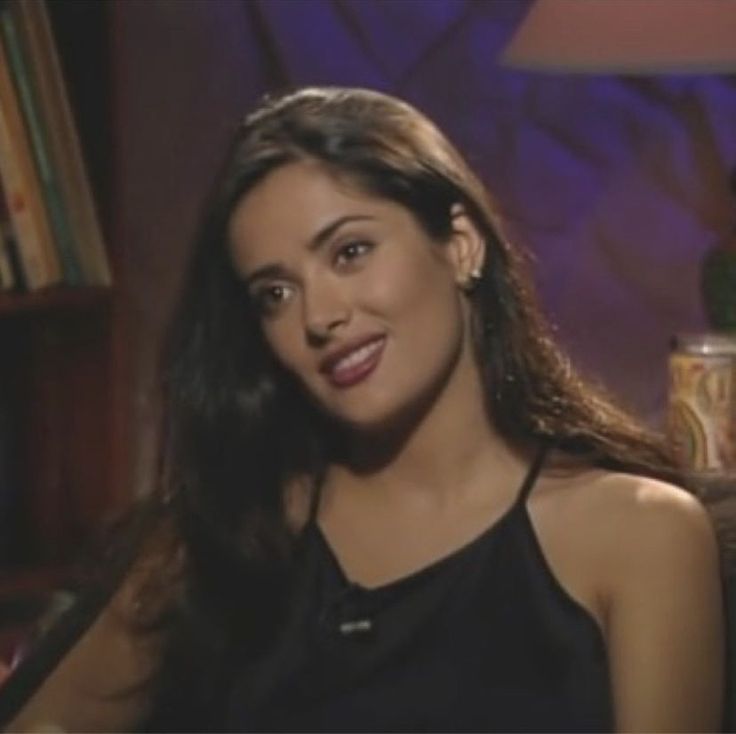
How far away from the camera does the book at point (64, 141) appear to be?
6.54 ft

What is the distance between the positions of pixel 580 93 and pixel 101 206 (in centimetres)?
69

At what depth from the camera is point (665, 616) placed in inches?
59.9

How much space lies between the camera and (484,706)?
1.53 metres

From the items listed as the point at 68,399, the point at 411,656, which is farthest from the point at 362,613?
the point at 68,399

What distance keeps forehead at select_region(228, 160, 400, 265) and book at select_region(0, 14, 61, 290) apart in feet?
1.62

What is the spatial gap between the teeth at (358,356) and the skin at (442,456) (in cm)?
1

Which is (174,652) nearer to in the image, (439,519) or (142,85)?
(439,519)

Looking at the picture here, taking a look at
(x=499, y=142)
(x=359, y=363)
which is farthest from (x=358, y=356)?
(x=499, y=142)

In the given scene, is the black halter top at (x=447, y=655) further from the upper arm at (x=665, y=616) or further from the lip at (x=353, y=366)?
the lip at (x=353, y=366)

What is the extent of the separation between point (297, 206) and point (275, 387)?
0.23 m

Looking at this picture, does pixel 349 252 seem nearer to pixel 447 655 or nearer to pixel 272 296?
pixel 272 296

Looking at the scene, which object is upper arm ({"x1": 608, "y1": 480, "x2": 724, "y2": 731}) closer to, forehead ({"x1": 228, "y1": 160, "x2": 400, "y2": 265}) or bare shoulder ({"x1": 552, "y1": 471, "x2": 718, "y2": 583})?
bare shoulder ({"x1": 552, "y1": 471, "x2": 718, "y2": 583})

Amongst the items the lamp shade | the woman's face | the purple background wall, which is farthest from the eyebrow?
the purple background wall

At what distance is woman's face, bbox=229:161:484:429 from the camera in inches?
59.4
